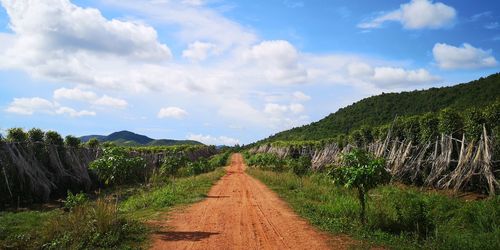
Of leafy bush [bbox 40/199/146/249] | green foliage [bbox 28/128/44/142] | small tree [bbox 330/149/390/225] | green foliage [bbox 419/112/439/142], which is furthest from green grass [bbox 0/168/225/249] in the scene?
green foliage [bbox 419/112/439/142]

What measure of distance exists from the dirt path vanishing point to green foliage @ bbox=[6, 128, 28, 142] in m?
11.3

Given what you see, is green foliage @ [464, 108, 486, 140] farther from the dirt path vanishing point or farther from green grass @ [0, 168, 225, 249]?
green grass @ [0, 168, 225, 249]

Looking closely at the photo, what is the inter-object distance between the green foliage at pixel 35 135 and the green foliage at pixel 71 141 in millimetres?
2832

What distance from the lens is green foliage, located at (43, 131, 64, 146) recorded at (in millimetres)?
23445

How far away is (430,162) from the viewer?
2016cm

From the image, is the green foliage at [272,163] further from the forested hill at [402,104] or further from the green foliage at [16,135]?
the green foliage at [16,135]

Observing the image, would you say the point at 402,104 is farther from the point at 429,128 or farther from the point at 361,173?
the point at 361,173

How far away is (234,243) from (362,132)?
24.6 metres

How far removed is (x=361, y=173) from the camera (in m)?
11.1

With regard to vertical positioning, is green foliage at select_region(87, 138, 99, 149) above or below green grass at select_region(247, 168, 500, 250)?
above

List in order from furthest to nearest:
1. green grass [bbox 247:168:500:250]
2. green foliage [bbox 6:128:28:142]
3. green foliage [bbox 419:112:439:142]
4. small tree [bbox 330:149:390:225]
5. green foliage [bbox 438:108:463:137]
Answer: green foliage [bbox 419:112:439:142]
green foliage [bbox 6:128:28:142]
green foliage [bbox 438:108:463:137]
small tree [bbox 330:149:390:225]
green grass [bbox 247:168:500:250]

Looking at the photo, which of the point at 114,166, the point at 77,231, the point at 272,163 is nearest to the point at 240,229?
the point at 77,231

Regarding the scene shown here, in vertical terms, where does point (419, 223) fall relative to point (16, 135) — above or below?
below

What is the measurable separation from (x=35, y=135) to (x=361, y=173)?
19216mm
